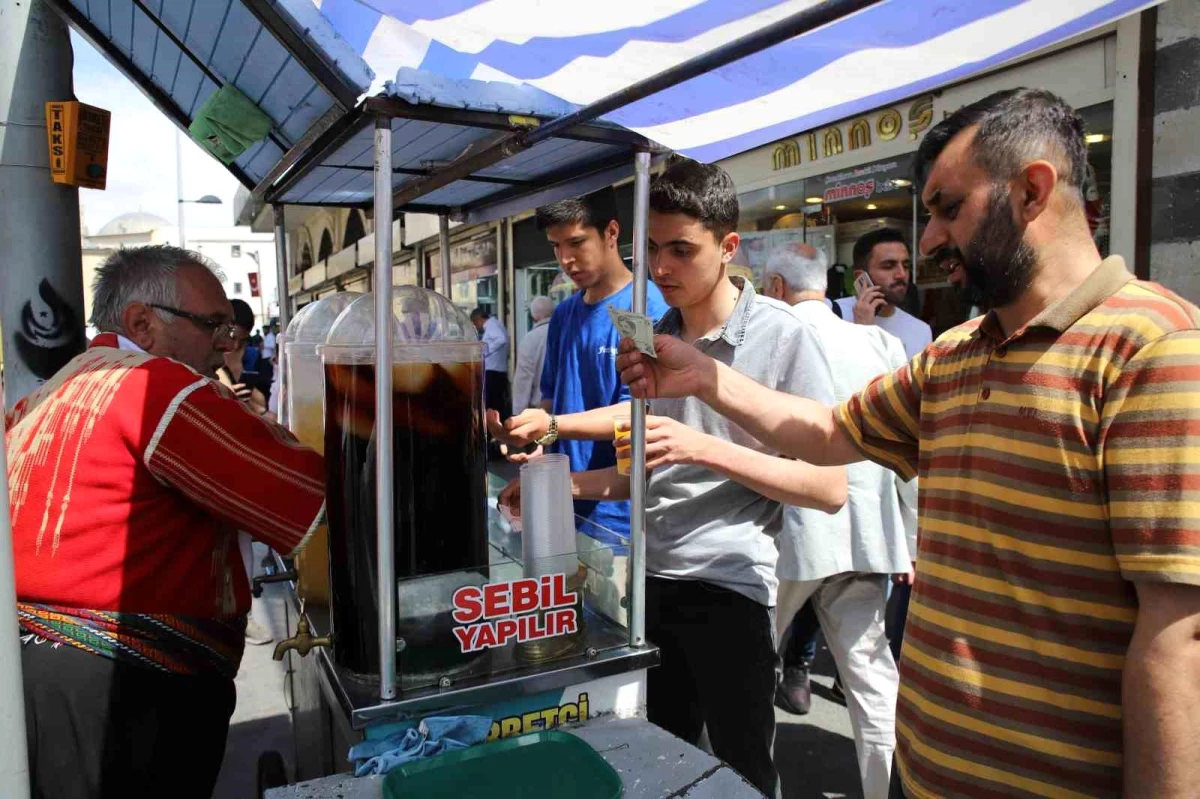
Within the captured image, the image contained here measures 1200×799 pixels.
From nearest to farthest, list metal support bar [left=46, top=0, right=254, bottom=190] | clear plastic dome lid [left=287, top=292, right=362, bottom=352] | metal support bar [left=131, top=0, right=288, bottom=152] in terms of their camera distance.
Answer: metal support bar [left=131, top=0, right=288, bottom=152]
metal support bar [left=46, top=0, right=254, bottom=190]
clear plastic dome lid [left=287, top=292, right=362, bottom=352]

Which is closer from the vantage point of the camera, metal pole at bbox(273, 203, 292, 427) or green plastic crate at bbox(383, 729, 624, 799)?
green plastic crate at bbox(383, 729, 624, 799)

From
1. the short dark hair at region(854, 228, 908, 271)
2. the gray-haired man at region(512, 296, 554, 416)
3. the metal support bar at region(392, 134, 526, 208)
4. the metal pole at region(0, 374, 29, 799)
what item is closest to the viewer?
the metal pole at region(0, 374, 29, 799)

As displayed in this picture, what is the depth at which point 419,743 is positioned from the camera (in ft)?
4.51

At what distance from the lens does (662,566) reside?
200 cm

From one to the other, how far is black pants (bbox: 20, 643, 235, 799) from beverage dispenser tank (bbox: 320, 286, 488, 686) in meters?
0.48

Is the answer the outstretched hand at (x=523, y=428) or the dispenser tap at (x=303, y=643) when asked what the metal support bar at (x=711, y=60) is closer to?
the outstretched hand at (x=523, y=428)

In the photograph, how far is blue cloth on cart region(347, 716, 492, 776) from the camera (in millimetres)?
1347

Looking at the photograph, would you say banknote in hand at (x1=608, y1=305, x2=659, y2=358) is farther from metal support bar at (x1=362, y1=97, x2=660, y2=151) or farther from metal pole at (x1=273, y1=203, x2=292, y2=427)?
metal pole at (x1=273, y1=203, x2=292, y2=427)

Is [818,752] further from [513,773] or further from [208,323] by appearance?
[208,323]

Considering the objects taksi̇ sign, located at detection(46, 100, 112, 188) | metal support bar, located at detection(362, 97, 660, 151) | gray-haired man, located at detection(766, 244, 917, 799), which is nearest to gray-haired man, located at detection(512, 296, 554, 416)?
gray-haired man, located at detection(766, 244, 917, 799)

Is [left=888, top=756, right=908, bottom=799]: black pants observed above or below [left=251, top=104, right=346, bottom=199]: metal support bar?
below

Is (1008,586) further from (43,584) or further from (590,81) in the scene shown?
(43,584)

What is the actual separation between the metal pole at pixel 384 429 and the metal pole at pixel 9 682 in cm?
51

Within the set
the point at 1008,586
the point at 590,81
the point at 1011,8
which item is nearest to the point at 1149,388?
the point at 1008,586
